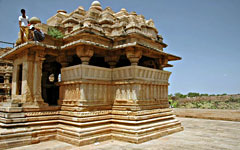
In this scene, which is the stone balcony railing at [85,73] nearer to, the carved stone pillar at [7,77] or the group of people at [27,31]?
the group of people at [27,31]

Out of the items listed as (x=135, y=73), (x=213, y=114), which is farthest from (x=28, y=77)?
(x=213, y=114)

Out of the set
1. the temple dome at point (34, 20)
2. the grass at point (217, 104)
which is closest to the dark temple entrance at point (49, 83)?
the temple dome at point (34, 20)

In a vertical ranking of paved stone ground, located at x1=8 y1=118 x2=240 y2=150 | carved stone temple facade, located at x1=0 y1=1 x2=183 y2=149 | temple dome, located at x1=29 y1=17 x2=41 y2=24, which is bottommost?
paved stone ground, located at x1=8 y1=118 x2=240 y2=150

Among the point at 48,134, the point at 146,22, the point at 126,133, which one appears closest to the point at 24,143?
the point at 48,134

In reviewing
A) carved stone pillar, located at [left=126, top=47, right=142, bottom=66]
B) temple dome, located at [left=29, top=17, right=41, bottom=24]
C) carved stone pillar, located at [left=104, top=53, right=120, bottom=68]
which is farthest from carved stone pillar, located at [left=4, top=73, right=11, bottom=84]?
carved stone pillar, located at [left=126, top=47, right=142, bottom=66]

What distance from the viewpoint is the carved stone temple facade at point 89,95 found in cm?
723

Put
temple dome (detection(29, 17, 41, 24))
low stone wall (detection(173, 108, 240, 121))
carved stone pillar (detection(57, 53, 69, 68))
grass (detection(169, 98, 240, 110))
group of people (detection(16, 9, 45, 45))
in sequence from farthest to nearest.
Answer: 1. grass (detection(169, 98, 240, 110))
2. low stone wall (detection(173, 108, 240, 121))
3. temple dome (detection(29, 17, 41, 24))
4. carved stone pillar (detection(57, 53, 69, 68))
5. group of people (detection(16, 9, 45, 45))

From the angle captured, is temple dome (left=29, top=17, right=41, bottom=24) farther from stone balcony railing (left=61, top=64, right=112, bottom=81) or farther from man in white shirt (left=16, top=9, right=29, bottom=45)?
stone balcony railing (left=61, top=64, right=112, bottom=81)

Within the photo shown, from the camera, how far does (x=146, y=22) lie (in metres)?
10.4

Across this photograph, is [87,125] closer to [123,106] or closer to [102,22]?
[123,106]

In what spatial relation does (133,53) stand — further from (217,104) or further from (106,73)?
(217,104)

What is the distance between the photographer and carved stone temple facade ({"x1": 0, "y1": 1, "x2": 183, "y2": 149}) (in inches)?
285

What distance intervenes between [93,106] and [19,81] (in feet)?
11.7

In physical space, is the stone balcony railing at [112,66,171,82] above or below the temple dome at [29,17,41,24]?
below
